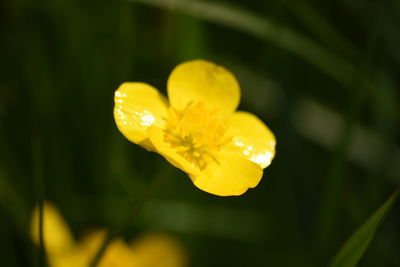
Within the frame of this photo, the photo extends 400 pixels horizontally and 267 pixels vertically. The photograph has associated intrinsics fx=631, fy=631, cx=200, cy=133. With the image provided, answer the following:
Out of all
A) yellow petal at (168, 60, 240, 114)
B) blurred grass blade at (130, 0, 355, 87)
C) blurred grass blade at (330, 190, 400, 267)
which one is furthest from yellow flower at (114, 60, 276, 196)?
blurred grass blade at (130, 0, 355, 87)

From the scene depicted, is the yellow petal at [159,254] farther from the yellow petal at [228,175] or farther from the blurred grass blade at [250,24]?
the blurred grass blade at [250,24]

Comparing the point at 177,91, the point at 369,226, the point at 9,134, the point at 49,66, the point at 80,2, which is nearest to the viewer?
the point at 369,226

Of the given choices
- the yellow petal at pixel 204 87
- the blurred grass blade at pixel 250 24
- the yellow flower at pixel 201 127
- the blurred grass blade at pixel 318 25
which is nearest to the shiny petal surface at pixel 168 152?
the yellow flower at pixel 201 127

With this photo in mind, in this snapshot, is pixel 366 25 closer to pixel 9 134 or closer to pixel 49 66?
pixel 49 66

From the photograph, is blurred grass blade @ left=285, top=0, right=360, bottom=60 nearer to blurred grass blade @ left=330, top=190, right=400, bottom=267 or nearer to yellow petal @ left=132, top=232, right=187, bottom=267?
yellow petal @ left=132, top=232, right=187, bottom=267

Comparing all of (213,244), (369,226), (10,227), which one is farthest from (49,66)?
(369,226)

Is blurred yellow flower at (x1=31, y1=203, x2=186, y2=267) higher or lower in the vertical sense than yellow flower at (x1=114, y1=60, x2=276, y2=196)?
lower
